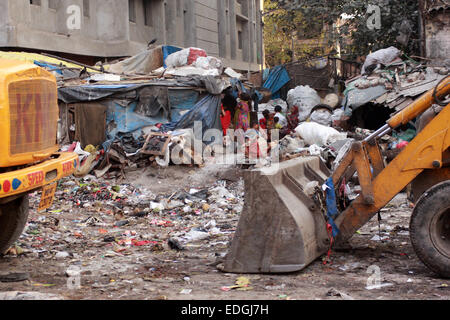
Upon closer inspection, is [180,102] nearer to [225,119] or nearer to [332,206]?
[225,119]

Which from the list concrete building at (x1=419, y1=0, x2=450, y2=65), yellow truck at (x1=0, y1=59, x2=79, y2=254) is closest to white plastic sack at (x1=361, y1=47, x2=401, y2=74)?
concrete building at (x1=419, y1=0, x2=450, y2=65)

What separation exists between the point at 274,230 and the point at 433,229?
4.49 feet

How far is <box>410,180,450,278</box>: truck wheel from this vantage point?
4.79 meters

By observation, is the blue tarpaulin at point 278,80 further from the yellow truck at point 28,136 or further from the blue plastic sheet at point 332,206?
the yellow truck at point 28,136

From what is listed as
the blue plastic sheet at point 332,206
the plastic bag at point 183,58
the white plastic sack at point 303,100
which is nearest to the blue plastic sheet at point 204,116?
the plastic bag at point 183,58

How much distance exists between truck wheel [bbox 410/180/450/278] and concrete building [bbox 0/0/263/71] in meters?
14.7

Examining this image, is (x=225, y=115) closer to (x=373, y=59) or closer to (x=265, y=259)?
(x=373, y=59)

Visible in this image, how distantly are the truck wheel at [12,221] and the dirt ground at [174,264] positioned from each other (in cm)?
22

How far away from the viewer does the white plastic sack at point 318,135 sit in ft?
48.5

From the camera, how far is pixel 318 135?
14969mm

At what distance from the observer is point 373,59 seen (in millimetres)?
18531

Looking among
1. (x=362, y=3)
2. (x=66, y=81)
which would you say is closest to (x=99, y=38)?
(x=66, y=81)

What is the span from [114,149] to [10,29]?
6340 millimetres
